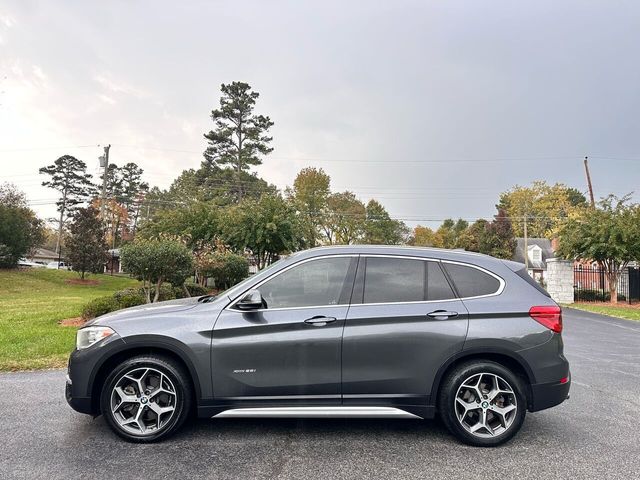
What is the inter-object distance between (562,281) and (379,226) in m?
39.9

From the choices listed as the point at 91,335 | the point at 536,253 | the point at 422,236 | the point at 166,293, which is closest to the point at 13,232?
the point at 166,293

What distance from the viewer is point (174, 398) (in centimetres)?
361

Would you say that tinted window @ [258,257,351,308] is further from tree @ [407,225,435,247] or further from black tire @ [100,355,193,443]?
tree @ [407,225,435,247]

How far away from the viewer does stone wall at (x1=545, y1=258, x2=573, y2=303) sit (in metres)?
21.9

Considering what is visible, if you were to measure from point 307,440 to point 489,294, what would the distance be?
6.62 feet

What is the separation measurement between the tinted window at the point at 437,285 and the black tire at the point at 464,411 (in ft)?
2.06

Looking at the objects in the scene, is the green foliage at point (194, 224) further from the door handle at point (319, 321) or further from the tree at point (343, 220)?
the tree at point (343, 220)

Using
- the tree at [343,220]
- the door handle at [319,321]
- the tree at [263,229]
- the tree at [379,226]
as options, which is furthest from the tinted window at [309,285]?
the tree at [379,226]

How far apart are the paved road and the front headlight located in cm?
81

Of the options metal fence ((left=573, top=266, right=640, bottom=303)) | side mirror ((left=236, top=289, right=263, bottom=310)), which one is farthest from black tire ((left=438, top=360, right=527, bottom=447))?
metal fence ((left=573, top=266, right=640, bottom=303))

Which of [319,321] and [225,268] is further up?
[225,268]

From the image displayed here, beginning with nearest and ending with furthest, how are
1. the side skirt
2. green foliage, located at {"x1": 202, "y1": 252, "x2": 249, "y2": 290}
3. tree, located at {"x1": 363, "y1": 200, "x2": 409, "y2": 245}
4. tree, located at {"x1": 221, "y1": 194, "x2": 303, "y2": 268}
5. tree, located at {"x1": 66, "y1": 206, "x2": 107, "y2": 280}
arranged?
the side skirt
green foliage, located at {"x1": 202, "y1": 252, "x2": 249, "y2": 290}
tree, located at {"x1": 221, "y1": 194, "x2": 303, "y2": 268}
tree, located at {"x1": 66, "y1": 206, "x2": 107, "y2": 280}
tree, located at {"x1": 363, "y1": 200, "x2": 409, "y2": 245}

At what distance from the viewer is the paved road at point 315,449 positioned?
3.12 meters

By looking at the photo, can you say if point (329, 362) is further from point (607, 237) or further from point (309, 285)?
point (607, 237)
